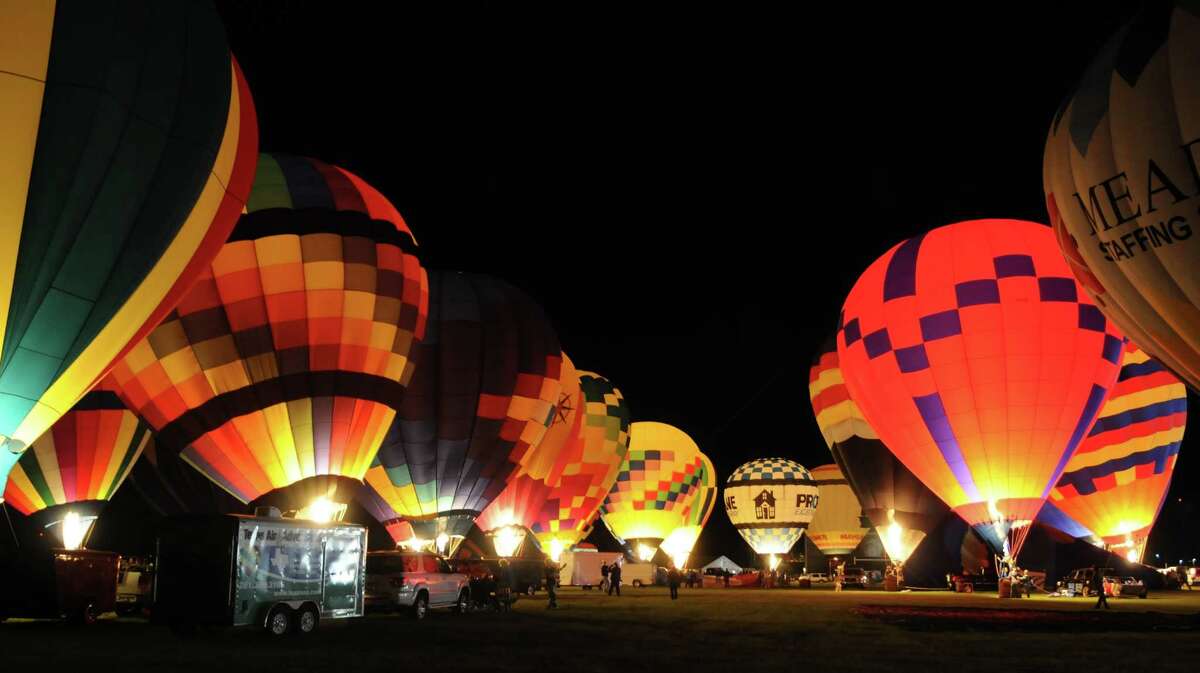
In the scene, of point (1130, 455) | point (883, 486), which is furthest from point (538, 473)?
point (1130, 455)

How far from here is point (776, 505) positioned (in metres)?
45.3

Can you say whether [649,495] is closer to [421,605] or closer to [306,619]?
[421,605]

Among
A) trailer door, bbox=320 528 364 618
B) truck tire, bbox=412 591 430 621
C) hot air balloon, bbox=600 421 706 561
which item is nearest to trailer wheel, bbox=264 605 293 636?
trailer door, bbox=320 528 364 618

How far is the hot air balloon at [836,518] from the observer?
156 feet

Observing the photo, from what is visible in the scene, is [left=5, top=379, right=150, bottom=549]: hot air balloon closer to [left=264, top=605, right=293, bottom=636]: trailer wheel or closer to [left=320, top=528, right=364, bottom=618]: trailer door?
[left=320, top=528, right=364, bottom=618]: trailer door

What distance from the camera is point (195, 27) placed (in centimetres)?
1200

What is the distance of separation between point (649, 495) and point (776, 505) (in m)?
6.13

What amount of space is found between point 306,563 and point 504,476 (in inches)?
411

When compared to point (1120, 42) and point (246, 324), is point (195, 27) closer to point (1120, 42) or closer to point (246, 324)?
point (246, 324)

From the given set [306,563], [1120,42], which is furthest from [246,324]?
[1120,42]

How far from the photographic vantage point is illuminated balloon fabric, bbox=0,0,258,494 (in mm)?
10016

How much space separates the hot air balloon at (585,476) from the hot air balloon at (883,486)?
330 inches

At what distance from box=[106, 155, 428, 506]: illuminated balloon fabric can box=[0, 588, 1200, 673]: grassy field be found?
119 inches

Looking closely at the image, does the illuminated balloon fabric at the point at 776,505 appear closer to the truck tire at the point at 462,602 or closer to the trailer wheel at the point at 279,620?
the truck tire at the point at 462,602
